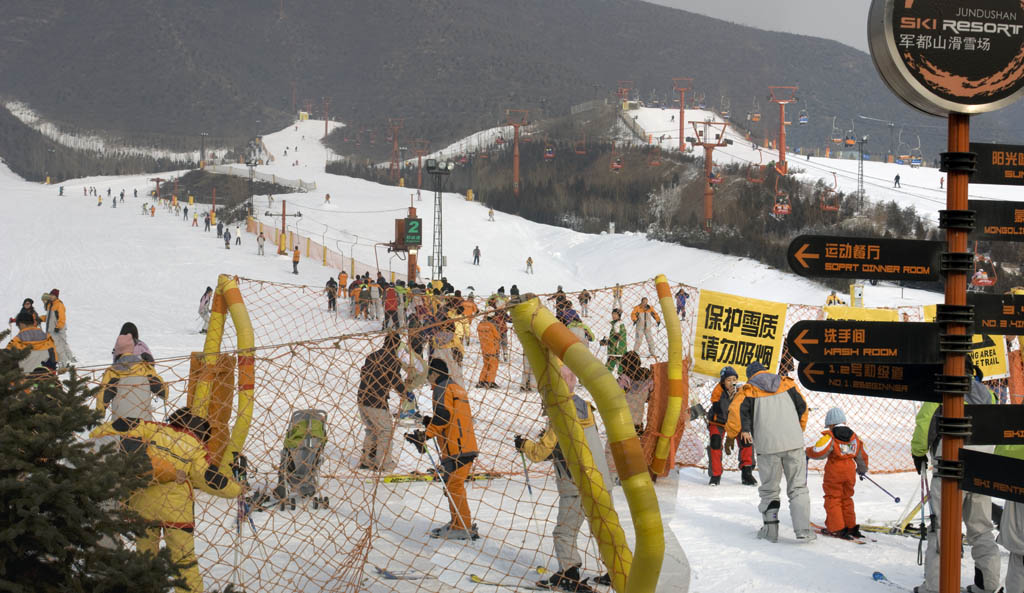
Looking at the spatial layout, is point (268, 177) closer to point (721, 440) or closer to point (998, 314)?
point (721, 440)

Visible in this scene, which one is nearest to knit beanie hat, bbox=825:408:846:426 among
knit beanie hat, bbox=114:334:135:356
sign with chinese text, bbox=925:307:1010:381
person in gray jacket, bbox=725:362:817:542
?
person in gray jacket, bbox=725:362:817:542

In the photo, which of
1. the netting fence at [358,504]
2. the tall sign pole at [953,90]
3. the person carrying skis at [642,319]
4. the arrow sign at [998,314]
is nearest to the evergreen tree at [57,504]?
the netting fence at [358,504]

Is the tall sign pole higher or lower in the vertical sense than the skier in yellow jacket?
higher

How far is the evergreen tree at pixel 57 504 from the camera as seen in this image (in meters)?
3.22

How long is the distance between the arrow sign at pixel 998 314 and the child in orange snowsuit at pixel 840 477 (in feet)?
13.1

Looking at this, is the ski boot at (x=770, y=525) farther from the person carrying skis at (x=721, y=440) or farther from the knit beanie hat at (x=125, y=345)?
the knit beanie hat at (x=125, y=345)

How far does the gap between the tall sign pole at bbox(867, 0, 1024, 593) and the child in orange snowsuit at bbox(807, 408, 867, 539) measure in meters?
4.00

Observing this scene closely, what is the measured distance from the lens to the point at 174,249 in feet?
131

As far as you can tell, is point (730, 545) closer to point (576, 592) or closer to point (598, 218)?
point (576, 592)

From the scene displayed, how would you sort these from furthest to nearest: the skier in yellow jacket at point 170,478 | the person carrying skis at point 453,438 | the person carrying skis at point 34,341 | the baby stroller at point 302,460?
1. the person carrying skis at point 34,341
2. the person carrying skis at point 453,438
3. the baby stroller at point 302,460
4. the skier in yellow jacket at point 170,478

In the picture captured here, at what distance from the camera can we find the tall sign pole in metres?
3.22

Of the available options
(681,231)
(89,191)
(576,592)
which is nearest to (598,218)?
(681,231)

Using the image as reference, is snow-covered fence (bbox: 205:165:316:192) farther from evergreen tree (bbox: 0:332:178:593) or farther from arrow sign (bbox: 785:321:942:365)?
arrow sign (bbox: 785:321:942:365)

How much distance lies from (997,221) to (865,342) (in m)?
0.61
